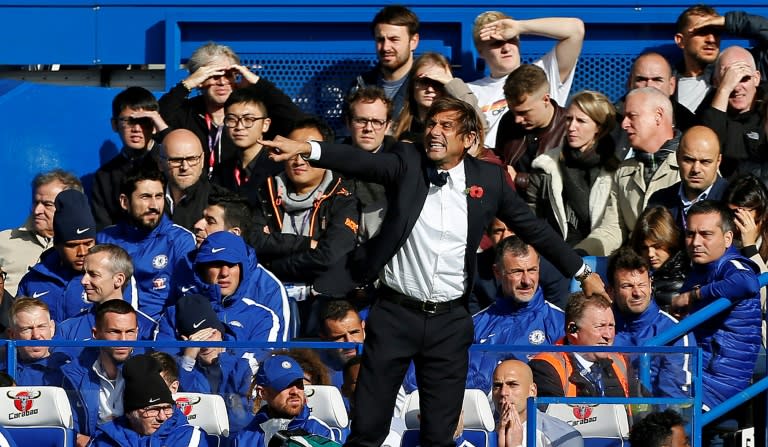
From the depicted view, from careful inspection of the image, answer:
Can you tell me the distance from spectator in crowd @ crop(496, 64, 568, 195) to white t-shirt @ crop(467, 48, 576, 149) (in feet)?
0.59

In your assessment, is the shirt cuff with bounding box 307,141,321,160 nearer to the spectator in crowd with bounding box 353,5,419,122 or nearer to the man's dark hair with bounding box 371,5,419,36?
the spectator in crowd with bounding box 353,5,419,122

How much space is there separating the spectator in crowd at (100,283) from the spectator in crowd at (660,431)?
277 cm

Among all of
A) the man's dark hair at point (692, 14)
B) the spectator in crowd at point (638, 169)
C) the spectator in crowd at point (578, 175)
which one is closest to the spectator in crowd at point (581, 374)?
the spectator in crowd at point (638, 169)

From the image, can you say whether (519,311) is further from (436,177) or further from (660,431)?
(436,177)

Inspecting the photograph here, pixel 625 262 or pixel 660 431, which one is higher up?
pixel 625 262

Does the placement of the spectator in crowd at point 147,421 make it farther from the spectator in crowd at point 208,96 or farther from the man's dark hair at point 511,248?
the spectator in crowd at point 208,96

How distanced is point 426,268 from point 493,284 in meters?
2.31

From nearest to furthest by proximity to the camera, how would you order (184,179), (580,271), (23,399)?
(580,271), (23,399), (184,179)

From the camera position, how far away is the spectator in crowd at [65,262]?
8.98 m

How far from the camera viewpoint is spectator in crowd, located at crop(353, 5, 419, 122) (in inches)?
406

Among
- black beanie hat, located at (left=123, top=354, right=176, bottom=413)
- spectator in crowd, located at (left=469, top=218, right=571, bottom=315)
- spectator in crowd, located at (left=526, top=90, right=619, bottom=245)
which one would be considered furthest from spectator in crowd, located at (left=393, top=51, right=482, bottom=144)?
black beanie hat, located at (left=123, top=354, right=176, bottom=413)

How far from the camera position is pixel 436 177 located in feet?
21.8

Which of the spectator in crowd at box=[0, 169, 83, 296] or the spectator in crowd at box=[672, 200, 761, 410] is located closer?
the spectator in crowd at box=[672, 200, 761, 410]

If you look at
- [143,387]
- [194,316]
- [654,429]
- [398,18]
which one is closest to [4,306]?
[194,316]
